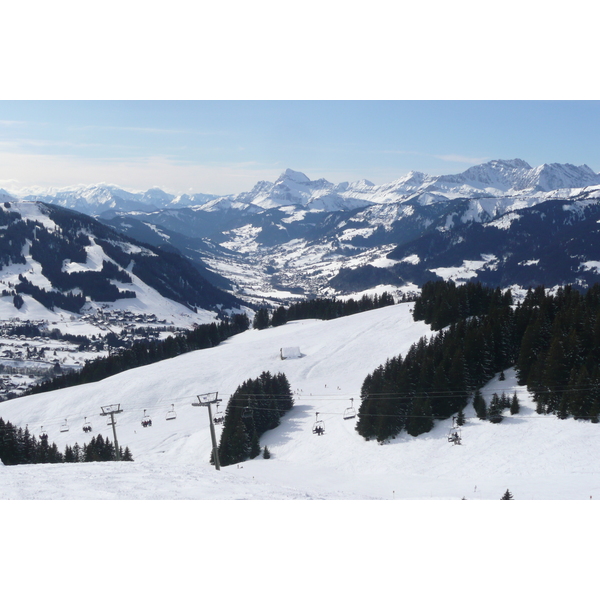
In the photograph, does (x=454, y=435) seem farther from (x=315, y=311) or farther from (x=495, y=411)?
(x=315, y=311)

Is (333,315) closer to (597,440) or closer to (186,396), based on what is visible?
(186,396)

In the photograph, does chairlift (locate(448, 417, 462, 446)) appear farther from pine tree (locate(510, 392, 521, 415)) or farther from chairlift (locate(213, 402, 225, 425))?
chairlift (locate(213, 402, 225, 425))

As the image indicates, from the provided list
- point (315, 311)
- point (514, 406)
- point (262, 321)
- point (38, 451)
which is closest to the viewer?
point (514, 406)

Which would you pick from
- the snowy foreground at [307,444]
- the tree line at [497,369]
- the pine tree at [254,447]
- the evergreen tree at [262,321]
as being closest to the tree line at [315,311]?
the evergreen tree at [262,321]

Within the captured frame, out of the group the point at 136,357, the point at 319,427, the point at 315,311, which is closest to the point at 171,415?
the point at 319,427

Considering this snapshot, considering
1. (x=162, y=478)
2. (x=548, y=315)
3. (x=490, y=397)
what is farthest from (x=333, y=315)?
(x=162, y=478)

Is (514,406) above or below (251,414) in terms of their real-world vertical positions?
above

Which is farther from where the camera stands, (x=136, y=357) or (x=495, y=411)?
(x=136, y=357)
